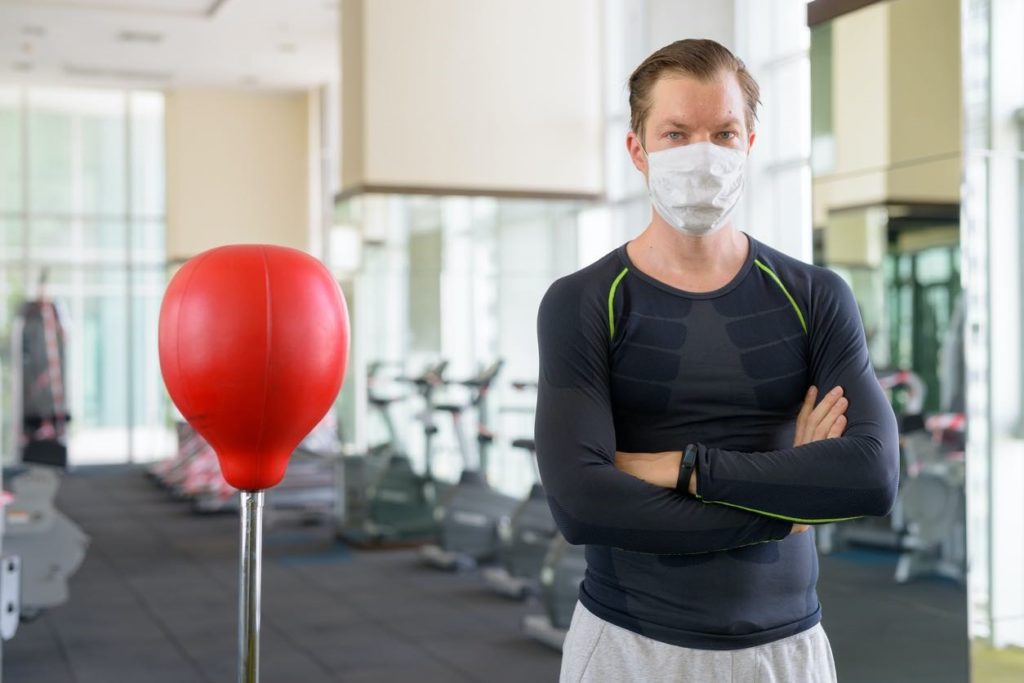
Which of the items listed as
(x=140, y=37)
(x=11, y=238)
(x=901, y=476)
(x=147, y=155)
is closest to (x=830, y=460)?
(x=901, y=476)

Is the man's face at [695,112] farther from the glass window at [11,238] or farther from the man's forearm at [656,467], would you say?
the glass window at [11,238]

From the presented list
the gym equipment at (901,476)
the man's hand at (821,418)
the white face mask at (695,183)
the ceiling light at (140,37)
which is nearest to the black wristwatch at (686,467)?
the man's hand at (821,418)

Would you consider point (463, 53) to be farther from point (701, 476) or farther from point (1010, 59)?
point (701, 476)

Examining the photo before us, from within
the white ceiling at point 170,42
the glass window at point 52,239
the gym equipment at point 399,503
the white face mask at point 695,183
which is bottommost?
the gym equipment at point 399,503

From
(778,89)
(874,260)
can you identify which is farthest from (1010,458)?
(778,89)

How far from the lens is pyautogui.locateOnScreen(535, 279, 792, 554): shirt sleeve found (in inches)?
59.1

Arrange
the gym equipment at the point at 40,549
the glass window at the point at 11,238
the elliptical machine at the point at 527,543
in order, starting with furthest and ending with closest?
the glass window at the point at 11,238 < the elliptical machine at the point at 527,543 < the gym equipment at the point at 40,549

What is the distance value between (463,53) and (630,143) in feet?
22.2

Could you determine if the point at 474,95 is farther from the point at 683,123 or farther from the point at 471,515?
the point at 683,123

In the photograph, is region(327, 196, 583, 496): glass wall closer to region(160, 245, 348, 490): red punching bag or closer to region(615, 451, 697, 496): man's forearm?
region(160, 245, 348, 490): red punching bag

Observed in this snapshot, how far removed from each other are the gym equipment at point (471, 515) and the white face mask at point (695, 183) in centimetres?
573

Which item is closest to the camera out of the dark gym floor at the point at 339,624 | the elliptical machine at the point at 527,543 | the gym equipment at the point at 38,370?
the dark gym floor at the point at 339,624

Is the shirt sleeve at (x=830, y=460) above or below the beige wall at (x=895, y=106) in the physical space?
below

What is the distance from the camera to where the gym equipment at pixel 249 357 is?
194cm
